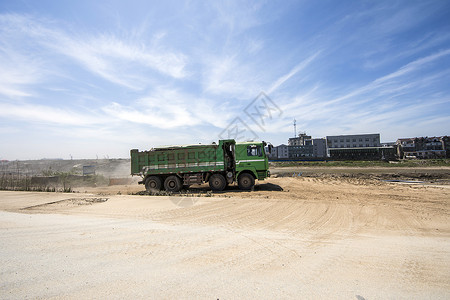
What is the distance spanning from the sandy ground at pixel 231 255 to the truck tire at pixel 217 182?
18.5ft

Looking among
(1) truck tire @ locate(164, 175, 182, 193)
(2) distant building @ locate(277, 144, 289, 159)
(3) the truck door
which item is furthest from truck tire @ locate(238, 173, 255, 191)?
(2) distant building @ locate(277, 144, 289, 159)

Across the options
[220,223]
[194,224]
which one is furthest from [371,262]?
[194,224]

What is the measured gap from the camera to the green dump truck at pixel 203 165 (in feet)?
45.1

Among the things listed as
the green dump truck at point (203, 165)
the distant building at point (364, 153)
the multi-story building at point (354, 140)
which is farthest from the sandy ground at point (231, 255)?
the multi-story building at point (354, 140)

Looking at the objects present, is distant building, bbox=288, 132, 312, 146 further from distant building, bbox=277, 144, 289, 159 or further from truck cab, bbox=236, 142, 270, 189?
truck cab, bbox=236, 142, 270, 189

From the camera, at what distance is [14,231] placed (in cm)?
549

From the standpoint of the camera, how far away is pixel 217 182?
13828 mm

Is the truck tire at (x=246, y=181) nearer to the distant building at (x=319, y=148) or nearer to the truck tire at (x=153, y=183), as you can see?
the truck tire at (x=153, y=183)

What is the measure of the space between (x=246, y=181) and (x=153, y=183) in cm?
586

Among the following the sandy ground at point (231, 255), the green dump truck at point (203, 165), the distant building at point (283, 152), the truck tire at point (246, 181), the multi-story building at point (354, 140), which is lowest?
the sandy ground at point (231, 255)

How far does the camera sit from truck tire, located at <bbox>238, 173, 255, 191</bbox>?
1366 cm

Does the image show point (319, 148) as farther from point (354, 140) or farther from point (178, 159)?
point (178, 159)

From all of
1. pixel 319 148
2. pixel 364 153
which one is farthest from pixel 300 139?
pixel 364 153

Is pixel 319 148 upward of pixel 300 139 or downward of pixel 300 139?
downward
